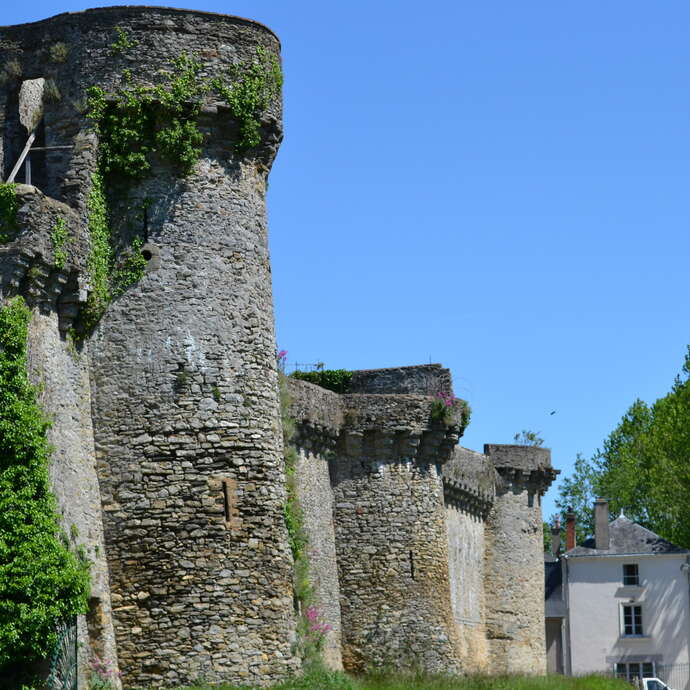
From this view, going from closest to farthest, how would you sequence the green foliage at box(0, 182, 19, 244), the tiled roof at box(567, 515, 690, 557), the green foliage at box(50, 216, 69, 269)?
the green foliage at box(0, 182, 19, 244), the green foliage at box(50, 216, 69, 269), the tiled roof at box(567, 515, 690, 557)

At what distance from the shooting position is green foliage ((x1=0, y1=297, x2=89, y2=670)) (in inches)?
785

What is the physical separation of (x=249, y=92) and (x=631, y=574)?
3775 centimetres

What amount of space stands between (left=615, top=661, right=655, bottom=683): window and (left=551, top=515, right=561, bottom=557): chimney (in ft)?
41.8

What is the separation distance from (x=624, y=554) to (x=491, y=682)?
26254 millimetres

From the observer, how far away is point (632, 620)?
5819 centimetres

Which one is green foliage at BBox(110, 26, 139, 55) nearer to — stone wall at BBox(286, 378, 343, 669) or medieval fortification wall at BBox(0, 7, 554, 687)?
medieval fortification wall at BBox(0, 7, 554, 687)

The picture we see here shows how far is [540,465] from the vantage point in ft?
146

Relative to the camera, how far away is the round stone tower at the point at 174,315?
22703 mm

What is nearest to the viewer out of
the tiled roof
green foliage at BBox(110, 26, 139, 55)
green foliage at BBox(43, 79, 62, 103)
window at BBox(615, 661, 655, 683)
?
green foliage at BBox(110, 26, 139, 55)

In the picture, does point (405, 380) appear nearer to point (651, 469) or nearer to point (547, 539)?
point (651, 469)

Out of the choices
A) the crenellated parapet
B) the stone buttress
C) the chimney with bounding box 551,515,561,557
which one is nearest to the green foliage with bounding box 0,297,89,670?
the stone buttress

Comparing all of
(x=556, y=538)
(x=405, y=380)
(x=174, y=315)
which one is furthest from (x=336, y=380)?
(x=556, y=538)

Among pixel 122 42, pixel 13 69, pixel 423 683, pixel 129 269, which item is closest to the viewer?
pixel 129 269

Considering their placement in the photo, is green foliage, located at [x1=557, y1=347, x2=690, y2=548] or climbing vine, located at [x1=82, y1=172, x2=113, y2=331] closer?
climbing vine, located at [x1=82, y1=172, x2=113, y2=331]
